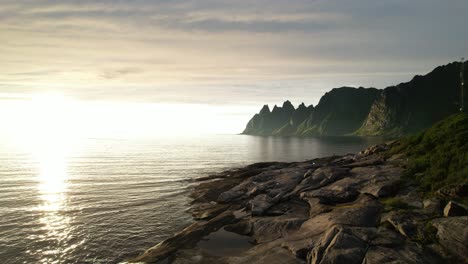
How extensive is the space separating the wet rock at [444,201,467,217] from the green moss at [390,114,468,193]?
13.8ft

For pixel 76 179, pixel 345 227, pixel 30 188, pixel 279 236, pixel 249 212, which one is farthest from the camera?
pixel 76 179

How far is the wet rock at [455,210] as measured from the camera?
15498mm

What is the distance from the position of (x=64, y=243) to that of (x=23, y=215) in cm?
1133

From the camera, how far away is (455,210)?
51.2ft

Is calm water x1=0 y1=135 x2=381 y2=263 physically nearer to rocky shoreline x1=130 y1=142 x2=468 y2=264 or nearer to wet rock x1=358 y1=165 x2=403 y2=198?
rocky shoreline x1=130 y1=142 x2=468 y2=264

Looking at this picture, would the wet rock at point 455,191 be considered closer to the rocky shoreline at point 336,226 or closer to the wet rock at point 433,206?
the rocky shoreline at point 336,226

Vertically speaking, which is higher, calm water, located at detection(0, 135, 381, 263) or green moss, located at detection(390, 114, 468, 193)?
green moss, located at detection(390, 114, 468, 193)

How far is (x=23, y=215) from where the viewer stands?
29281 mm

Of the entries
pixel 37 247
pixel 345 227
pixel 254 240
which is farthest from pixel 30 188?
pixel 345 227

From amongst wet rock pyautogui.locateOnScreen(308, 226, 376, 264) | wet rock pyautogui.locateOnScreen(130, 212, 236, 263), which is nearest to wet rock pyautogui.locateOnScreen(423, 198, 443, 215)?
wet rock pyautogui.locateOnScreen(308, 226, 376, 264)

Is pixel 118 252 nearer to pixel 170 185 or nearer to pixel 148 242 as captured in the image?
pixel 148 242

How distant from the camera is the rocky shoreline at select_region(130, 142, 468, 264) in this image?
1399cm

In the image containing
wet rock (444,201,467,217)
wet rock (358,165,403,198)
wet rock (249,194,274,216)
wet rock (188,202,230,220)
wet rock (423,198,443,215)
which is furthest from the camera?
wet rock (188,202,230,220)

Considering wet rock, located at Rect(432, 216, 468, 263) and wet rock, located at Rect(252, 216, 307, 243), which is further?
wet rock, located at Rect(252, 216, 307, 243)
